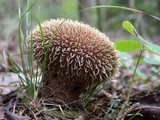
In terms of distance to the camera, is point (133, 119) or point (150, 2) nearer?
point (133, 119)

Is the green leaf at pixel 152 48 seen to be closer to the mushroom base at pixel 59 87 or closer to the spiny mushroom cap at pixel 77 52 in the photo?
the spiny mushroom cap at pixel 77 52

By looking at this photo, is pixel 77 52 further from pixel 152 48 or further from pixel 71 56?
pixel 152 48

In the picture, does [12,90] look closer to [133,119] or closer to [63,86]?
[63,86]

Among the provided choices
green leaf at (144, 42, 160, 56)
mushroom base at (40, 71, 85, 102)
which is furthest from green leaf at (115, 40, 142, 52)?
mushroom base at (40, 71, 85, 102)

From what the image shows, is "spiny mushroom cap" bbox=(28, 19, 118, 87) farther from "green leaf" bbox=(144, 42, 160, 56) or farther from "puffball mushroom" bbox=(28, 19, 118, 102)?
"green leaf" bbox=(144, 42, 160, 56)

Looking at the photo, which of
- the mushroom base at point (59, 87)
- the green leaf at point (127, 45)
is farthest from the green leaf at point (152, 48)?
the mushroom base at point (59, 87)

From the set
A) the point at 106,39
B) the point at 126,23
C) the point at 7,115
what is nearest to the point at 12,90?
the point at 7,115
